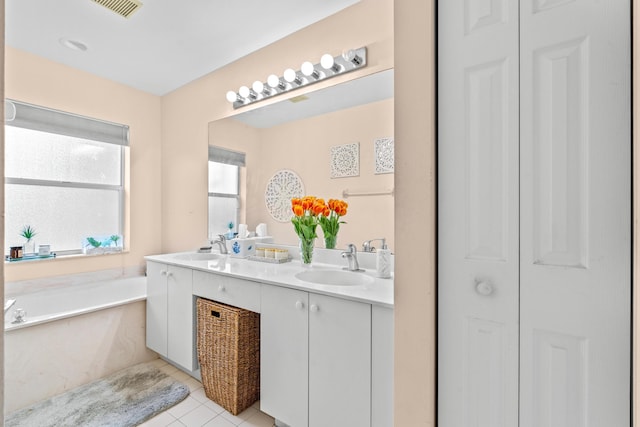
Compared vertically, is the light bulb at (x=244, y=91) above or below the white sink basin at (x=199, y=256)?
above

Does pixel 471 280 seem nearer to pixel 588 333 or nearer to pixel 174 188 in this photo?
pixel 588 333

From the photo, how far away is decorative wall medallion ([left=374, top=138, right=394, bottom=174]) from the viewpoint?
5.95ft

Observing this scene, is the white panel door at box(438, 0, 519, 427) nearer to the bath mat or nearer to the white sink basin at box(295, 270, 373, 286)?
the white sink basin at box(295, 270, 373, 286)

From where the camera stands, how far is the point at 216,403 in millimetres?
1889

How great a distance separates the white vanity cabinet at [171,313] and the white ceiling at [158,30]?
5.50 feet

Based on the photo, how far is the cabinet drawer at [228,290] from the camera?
5.54 feet

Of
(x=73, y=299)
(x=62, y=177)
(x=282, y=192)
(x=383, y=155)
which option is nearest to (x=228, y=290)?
(x=282, y=192)

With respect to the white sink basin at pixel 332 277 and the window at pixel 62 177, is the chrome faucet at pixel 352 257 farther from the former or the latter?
the window at pixel 62 177

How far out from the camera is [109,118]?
2777 mm

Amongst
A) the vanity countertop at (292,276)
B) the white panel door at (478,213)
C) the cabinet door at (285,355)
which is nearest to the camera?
the white panel door at (478,213)

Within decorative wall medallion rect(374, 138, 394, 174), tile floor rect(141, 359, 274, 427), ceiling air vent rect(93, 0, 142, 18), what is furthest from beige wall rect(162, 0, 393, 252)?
tile floor rect(141, 359, 274, 427)

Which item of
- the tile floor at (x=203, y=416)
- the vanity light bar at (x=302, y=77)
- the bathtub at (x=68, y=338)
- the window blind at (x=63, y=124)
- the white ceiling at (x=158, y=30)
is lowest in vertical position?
the tile floor at (x=203, y=416)

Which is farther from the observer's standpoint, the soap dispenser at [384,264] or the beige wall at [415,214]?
the soap dispenser at [384,264]

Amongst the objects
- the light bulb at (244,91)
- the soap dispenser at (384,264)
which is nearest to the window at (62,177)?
the light bulb at (244,91)
